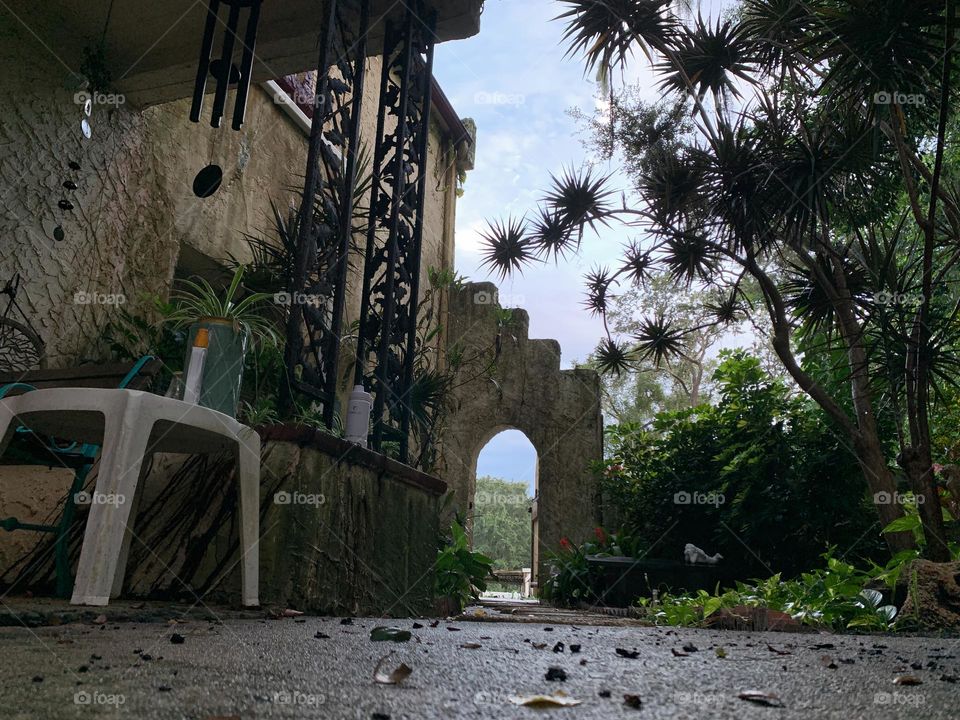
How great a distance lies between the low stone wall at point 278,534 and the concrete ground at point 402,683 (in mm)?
505

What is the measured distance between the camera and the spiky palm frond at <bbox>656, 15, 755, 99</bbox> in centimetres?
574

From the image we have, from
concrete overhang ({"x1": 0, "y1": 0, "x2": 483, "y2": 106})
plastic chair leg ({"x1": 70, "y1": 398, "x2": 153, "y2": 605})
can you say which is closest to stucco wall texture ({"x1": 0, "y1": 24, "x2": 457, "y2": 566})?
concrete overhang ({"x1": 0, "y1": 0, "x2": 483, "y2": 106})

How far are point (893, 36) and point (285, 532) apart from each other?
164 inches

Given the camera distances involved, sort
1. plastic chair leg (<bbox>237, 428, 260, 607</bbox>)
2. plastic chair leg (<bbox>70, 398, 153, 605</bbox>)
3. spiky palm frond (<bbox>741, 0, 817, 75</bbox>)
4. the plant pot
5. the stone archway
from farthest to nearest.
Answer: the stone archway, spiky palm frond (<bbox>741, 0, 817, 75</bbox>), the plant pot, plastic chair leg (<bbox>237, 428, 260, 607</bbox>), plastic chair leg (<bbox>70, 398, 153, 605</bbox>)

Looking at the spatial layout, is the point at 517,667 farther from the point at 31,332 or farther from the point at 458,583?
the point at 458,583

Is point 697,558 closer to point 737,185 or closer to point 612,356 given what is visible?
point 612,356

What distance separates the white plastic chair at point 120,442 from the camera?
1.52 metres

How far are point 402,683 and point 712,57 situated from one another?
6.06m

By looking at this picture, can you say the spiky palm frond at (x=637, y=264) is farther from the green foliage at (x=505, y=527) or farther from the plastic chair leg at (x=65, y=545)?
the green foliage at (x=505, y=527)

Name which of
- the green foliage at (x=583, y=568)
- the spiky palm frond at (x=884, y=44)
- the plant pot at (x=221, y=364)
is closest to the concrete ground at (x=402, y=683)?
the plant pot at (x=221, y=364)

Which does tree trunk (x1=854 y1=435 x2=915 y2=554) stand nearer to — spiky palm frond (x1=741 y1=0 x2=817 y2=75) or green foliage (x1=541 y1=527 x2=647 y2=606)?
green foliage (x1=541 y1=527 x2=647 y2=606)

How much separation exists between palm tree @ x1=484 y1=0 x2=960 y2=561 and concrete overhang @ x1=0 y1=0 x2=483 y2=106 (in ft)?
8.15

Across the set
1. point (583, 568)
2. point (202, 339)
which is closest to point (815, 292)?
point (583, 568)

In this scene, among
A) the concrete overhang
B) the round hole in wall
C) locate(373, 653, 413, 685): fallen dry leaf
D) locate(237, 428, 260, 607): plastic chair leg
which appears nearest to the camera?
locate(373, 653, 413, 685): fallen dry leaf
